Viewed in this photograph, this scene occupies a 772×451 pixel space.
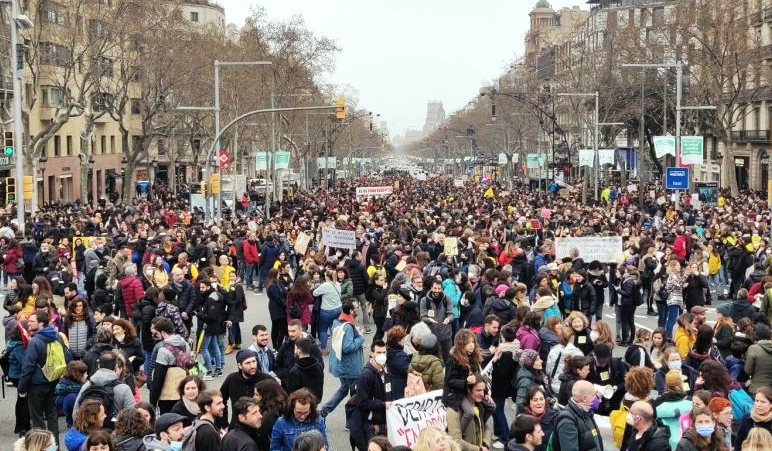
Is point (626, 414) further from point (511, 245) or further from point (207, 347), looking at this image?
point (511, 245)

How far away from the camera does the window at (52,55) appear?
5425 cm

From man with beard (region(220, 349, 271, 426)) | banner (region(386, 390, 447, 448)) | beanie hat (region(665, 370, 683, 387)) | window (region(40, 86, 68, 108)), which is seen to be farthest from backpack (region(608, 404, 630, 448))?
window (region(40, 86, 68, 108))

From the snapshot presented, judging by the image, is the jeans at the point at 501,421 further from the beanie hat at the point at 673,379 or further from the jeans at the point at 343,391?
the beanie hat at the point at 673,379

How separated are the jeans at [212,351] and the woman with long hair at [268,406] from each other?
236 inches

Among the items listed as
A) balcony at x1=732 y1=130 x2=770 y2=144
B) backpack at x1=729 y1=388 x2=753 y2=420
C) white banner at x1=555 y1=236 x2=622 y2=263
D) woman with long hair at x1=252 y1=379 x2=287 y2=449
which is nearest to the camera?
woman with long hair at x1=252 y1=379 x2=287 y2=449

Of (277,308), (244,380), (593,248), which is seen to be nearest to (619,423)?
(244,380)

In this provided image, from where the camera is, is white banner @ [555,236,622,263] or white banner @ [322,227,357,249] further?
white banner @ [322,227,357,249]

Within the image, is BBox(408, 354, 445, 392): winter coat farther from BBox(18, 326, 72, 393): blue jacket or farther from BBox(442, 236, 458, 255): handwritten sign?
BBox(442, 236, 458, 255): handwritten sign

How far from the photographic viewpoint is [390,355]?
1059 centimetres

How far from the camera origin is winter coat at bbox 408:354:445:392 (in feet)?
32.8

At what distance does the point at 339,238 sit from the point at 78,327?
959cm

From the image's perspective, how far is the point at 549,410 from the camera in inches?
354

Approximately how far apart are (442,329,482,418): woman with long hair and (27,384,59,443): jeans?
13.5ft

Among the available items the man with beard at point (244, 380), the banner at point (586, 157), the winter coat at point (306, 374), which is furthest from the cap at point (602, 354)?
the banner at point (586, 157)
